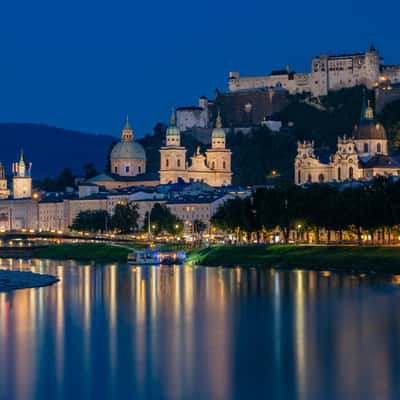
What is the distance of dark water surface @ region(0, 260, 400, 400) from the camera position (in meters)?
44.1

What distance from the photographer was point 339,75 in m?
176

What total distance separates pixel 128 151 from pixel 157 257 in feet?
250

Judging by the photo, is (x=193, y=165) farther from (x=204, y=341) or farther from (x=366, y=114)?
(x=204, y=341)

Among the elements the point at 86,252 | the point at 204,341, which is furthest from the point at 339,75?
the point at 204,341

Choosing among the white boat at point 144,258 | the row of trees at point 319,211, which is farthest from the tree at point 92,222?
the white boat at point 144,258

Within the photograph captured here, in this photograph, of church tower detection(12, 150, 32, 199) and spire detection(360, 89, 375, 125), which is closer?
spire detection(360, 89, 375, 125)

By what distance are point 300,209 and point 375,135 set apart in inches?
2035

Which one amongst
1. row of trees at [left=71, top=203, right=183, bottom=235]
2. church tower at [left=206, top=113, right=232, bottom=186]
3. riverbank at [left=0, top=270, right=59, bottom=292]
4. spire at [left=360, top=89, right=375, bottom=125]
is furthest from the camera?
church tower at [left=206, top=113, right=232, bottom=186]

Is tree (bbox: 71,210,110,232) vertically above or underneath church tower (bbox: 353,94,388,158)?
underneath

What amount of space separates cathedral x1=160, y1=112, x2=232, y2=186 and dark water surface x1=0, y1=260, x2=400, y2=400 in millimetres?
93690

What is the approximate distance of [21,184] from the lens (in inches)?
7446

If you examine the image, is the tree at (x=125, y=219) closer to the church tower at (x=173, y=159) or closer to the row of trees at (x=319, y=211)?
the church tower at (x=173, y=159)

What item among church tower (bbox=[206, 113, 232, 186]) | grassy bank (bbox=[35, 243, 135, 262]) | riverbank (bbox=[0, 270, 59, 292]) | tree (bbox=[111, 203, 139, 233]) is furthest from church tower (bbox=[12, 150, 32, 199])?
riverbank (bbox=[0, 270, 59, 292])

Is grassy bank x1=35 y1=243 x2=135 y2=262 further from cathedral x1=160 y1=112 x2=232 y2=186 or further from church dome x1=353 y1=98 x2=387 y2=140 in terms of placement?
cathedral x1=160 y1=112 x2=232 y2=186
